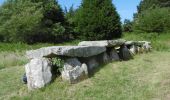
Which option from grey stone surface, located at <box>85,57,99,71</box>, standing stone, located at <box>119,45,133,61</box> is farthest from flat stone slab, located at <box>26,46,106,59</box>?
standing stone, located at <box>119,45,133,61</box>

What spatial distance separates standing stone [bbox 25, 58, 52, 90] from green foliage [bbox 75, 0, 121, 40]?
7.98 metres

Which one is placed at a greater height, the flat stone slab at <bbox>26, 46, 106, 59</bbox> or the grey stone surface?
the flat stone slab at <bbox>26, 46, 106, 59</bbox>

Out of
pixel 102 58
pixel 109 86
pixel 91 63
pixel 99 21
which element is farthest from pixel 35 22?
pixel 109 86

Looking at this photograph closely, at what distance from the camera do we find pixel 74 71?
8.63 m

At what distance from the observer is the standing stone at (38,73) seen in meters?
8.46

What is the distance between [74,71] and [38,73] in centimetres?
77

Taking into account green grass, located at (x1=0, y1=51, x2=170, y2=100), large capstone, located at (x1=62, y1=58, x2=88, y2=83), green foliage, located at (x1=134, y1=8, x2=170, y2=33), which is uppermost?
green foliage, located at (x1=134, y1=8, x2=170, y2=33)

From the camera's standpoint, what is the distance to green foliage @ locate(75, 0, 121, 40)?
16609 millimetres

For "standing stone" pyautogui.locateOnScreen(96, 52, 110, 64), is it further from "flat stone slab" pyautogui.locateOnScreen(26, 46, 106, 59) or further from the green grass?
"flat stone slab" pyautogui.locateOnScreen(26, 46, 106, 59)

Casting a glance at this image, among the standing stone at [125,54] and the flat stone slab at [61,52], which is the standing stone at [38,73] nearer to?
the flat stone slab at [61,52]

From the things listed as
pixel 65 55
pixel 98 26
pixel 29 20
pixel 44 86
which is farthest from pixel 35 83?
pixel 29 20

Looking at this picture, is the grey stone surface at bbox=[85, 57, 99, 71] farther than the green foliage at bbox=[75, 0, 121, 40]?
No

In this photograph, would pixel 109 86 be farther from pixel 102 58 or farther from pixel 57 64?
pixel 102 58

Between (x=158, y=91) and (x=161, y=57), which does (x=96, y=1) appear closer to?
(x=161, y=57)
